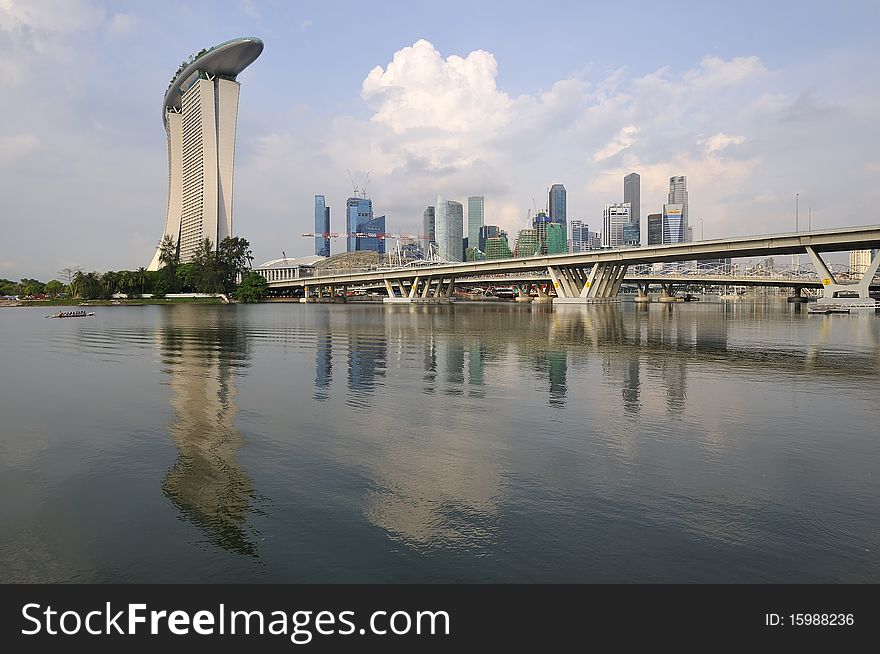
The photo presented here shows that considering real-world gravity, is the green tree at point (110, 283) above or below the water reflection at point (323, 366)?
above

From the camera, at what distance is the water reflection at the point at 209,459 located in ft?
30.7

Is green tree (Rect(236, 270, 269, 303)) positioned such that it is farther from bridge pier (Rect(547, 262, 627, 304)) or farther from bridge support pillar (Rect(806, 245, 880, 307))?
bridge support pillar (Rect(806, 245, 880, 307))

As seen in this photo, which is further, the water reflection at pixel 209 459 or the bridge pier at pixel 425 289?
the bridge pier at pixel 425 289

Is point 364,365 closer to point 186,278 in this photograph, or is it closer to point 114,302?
point 114,302

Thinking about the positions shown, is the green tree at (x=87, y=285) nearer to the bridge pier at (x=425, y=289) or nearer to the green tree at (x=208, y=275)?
the green tree at (x=208, y=275)

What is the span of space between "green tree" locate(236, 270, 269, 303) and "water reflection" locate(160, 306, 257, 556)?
15530 centimetres

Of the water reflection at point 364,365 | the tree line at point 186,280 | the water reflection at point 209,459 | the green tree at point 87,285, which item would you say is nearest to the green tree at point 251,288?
the tree line at point 186,280

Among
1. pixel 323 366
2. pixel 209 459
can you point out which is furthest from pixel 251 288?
pixel 209 459

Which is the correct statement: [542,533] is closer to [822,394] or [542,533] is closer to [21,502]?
[21,502]

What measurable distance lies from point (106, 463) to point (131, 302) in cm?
16997

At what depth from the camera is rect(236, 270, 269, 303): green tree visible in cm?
17712

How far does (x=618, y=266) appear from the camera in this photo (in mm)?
134375

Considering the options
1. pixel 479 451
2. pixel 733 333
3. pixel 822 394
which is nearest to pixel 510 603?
pixel 479 451

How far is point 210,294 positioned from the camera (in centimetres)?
18262
